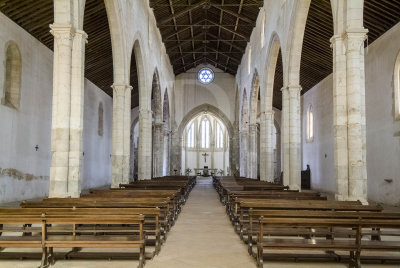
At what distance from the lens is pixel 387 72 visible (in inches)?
604

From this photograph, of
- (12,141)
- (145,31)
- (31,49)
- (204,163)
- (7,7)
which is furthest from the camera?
(204,163)

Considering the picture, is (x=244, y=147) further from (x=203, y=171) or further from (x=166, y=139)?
(x=203, y=171)

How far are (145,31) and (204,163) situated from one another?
3003 cm

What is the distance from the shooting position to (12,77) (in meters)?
15.1

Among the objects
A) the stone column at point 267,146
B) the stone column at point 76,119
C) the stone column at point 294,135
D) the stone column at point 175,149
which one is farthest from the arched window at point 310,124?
the stone column at point 76,119

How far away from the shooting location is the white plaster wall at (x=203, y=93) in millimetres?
38062

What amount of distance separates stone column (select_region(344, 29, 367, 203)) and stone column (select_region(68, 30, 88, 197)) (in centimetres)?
652

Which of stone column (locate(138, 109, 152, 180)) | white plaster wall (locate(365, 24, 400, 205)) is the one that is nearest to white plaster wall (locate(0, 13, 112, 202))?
stone column (locate(138, 109, 152, 180))

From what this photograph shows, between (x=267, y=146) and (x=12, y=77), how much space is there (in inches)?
493

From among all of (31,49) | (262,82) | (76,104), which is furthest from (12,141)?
(262,82)

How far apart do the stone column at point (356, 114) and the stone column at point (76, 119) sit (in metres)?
6.52

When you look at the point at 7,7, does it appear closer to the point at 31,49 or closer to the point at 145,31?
the point at 31,49

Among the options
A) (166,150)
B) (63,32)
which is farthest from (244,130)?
(63,32)

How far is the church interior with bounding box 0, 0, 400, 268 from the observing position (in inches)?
244
